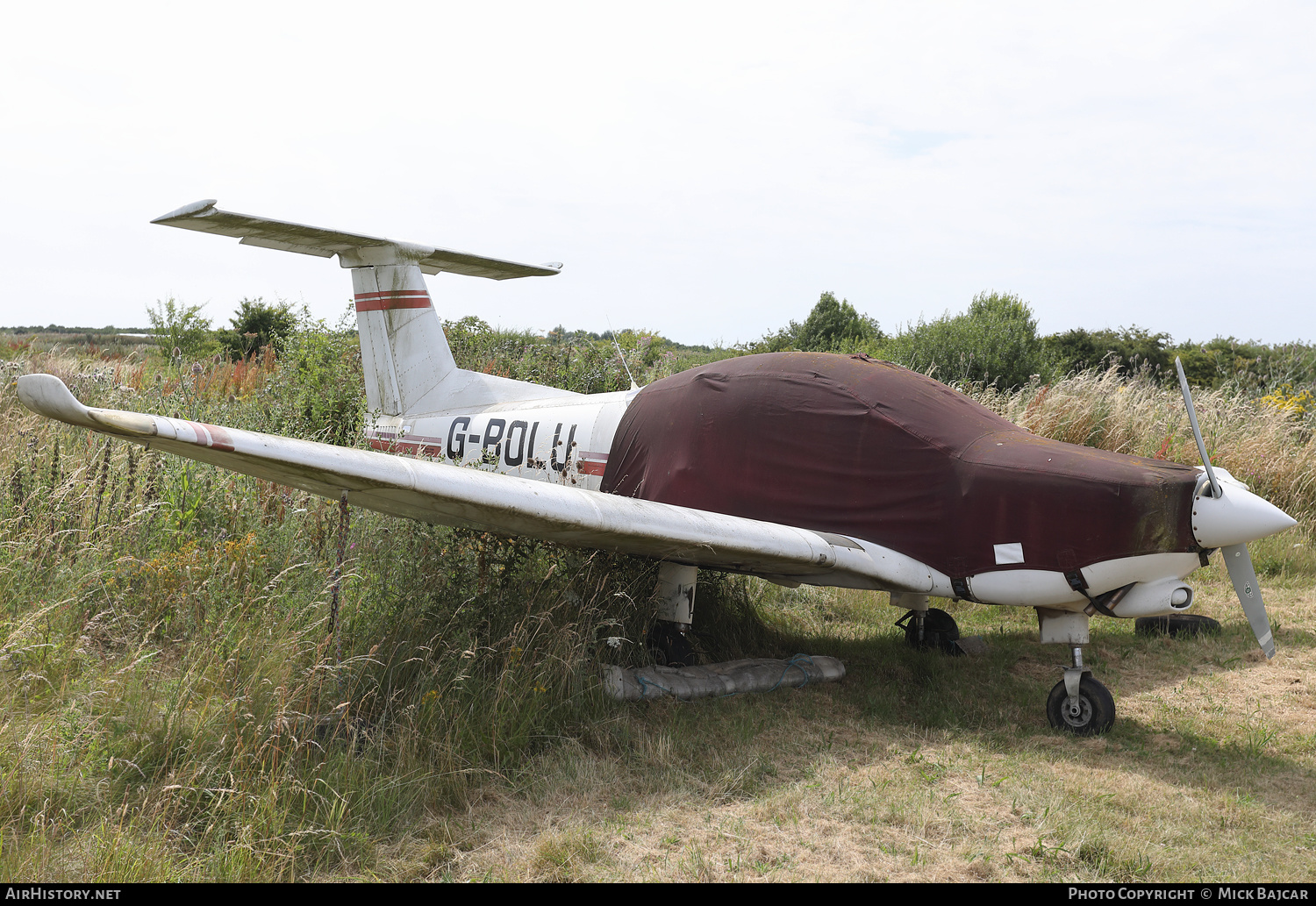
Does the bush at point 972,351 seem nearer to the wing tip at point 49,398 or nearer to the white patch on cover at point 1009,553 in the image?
the white patch on cover at point 1009,553

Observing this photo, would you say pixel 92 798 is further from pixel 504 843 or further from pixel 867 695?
pixel 867 695

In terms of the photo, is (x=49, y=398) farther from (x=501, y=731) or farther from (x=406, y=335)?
(x=406, y=335)

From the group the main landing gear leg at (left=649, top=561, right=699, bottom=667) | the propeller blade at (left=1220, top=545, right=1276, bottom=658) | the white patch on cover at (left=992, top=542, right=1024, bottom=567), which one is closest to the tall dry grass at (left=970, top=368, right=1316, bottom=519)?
the propeller blade at (left=1220, top=545, right=1276, bottom=658)

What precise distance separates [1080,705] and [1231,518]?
122 cm

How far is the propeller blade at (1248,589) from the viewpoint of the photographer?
4.32 m

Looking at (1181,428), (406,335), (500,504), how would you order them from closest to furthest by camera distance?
(500,504)
(406,335)
(1181,428)

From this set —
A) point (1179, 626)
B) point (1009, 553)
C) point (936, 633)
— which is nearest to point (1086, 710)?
point (1009, 553)

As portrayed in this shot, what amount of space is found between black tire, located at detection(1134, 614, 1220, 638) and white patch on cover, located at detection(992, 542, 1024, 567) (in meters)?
2.71

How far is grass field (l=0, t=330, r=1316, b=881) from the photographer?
290cm

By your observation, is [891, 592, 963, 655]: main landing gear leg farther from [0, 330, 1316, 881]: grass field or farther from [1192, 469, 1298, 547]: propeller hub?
[1192, 469, 1298, 547]: propeller hub

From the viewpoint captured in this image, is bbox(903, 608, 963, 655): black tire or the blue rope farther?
bbox(903, 608, 963, 655): black tire

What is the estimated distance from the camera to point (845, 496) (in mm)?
4828

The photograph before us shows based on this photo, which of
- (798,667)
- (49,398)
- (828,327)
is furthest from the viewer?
(828,327)

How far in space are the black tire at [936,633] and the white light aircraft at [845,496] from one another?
13 mm
